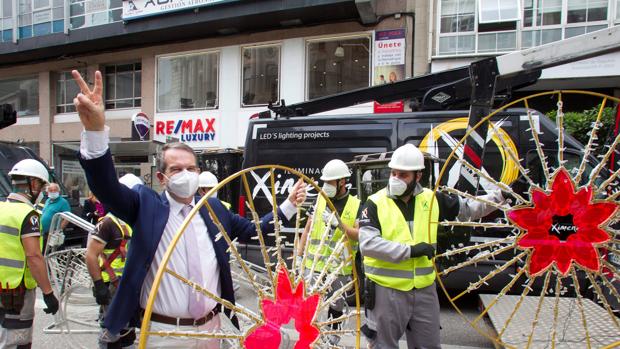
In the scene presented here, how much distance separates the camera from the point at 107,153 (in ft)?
6.08

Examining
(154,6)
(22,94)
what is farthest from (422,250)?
(22,94)

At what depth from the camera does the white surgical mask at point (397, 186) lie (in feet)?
11.1

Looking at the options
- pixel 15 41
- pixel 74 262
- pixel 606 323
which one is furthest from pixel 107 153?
pixel 15 41

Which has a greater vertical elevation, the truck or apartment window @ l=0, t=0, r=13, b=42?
apartment window @ l=0, t=0, r=13, b=42

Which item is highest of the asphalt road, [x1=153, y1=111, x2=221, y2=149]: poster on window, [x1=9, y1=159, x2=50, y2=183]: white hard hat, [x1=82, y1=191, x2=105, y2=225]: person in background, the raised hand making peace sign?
[x1=153, y1=111, x2=221, y2=149]: poster on window

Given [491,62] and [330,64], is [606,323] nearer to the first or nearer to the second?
[491,62]

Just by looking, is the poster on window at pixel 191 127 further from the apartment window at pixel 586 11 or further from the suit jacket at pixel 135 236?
the suit jacket at pixel 135 236

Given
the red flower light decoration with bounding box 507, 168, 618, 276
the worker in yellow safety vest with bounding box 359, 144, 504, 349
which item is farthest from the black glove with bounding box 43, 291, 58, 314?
the red flower light decoration with bounding box 507, 168, 618, 276

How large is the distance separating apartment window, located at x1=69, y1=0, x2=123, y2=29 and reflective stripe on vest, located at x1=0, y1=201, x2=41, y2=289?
51.1 ft

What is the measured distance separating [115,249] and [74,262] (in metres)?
0.96

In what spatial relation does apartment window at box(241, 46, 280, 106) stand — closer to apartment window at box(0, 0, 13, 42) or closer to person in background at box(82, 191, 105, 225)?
person in background at box(82, 191, 105, 225)

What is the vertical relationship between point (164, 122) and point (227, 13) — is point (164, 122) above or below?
below

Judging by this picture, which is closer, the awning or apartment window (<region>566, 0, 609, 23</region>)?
apartment window (<region>566, 0, 609, 23</region>)

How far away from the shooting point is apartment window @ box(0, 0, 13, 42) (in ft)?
63.1
